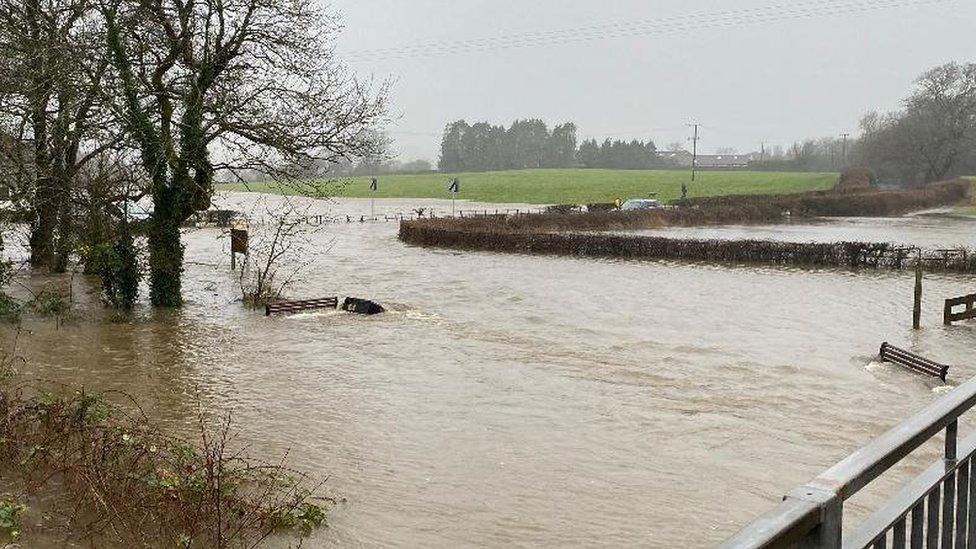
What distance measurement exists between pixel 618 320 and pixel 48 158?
17083 millimetres

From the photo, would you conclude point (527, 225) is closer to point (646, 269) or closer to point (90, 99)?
point (646, 269)

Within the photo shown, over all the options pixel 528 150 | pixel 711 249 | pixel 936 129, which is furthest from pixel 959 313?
pixel 528 150

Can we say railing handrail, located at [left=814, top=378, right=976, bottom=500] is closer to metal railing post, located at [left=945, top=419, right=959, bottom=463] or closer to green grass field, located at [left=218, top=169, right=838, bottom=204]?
metal railing post, located at [left=945, top=419, right=959, bottom=463]

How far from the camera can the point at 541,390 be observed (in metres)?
16.8

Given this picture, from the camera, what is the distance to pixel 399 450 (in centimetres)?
1299

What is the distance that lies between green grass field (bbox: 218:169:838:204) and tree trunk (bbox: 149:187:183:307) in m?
61.2

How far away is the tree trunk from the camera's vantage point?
24719 mm

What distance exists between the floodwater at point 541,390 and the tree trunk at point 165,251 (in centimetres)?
115

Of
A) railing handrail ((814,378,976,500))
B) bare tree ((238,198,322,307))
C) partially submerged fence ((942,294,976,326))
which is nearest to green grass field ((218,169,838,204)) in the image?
bare tree ((238,198,322,307))

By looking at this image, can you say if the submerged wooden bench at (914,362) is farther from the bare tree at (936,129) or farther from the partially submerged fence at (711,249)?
the bare tree at (936,129)

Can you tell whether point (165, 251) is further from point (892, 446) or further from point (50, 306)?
point (892, 446)

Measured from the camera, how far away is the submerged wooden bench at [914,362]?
57.1 feet

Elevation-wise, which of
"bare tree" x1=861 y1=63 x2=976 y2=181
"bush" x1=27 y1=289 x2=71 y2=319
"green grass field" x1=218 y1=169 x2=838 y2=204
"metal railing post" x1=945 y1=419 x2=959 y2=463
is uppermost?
"bare tree" x1=861 y1=63 x2=976 y2=181

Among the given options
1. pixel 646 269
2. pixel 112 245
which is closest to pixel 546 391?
pixel 112 245
